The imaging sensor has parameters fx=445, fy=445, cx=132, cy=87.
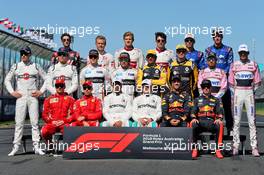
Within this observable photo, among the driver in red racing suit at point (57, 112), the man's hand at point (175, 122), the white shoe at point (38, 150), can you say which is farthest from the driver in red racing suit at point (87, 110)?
the man's hand at point (175, 122)

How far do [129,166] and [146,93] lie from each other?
2.20 m

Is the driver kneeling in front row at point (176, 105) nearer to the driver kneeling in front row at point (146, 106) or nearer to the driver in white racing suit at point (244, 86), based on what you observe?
the driver kneeling in front row at point (146, 106)

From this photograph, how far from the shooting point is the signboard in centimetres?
848

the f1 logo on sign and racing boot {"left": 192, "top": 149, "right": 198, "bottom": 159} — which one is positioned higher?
the f1 logo on sign

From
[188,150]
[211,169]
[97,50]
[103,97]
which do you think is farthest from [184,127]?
[97,50]

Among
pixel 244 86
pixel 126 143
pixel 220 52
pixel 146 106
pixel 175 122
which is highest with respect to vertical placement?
pixel 220 52

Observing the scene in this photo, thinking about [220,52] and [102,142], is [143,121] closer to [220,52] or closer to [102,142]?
[102,142]

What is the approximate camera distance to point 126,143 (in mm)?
8531

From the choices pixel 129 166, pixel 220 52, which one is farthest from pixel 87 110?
pixel 220 52

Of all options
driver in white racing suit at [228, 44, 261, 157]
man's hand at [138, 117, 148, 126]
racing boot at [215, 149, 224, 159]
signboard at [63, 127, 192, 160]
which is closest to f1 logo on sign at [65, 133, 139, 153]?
signboard at [63, 127, 192, 160]

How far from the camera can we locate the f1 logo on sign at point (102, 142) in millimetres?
8539

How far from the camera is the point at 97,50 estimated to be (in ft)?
34.4

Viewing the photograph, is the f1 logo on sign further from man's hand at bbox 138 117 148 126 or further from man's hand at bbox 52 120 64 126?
man's hand at bbox 52 120 64 126

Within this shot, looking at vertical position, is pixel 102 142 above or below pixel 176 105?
Answer: below
